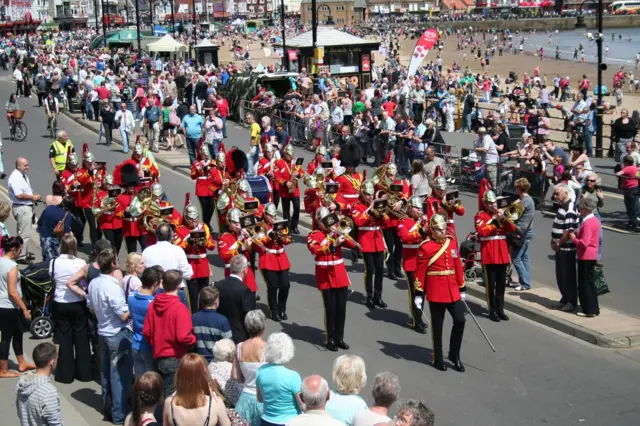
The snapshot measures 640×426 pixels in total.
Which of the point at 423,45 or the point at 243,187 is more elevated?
the point at 423,45

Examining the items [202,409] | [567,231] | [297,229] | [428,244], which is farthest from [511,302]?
[202,409]

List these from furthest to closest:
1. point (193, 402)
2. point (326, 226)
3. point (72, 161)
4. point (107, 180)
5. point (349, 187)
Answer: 1. point (72, 161)
2. point (107, 180)
3. point (349, 187)
4. point (326, 226)
5. point (193, 402)

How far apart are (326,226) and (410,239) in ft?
4.76

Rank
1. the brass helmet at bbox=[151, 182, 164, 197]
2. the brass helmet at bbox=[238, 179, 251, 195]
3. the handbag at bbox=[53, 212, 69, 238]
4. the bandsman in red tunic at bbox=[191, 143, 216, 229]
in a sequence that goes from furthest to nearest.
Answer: the bandsman in red tunic at bbox=[191, 143, 216, 229], the brass helmet at bbox=[238, 179, 251, 195], the brass helmet at bbox=[151, 182, 164, 197], the handbag at bbox=[53, 212, 69, 238]

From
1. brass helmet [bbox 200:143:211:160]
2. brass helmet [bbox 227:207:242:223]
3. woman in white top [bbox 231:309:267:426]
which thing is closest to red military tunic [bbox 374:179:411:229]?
brass helmet [bbox 227:207:242:223]

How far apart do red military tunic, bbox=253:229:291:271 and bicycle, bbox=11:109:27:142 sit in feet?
62.6

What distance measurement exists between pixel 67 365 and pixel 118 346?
139 cm

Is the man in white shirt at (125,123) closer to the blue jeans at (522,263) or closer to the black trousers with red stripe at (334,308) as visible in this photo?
the blue jeans at (522,263)

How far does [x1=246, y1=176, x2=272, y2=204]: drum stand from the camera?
52.2 ft

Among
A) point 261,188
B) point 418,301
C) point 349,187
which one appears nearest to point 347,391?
point 418,301

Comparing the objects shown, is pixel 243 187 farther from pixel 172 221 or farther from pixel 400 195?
pixel 400 195

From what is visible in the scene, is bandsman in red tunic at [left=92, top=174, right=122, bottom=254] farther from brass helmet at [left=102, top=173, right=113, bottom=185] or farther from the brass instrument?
the brass instrument

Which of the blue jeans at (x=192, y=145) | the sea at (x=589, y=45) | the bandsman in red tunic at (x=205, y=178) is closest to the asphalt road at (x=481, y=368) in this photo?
the bandsman in red tunic at (x=205, y=178)

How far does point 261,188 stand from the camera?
1606 centimetres
